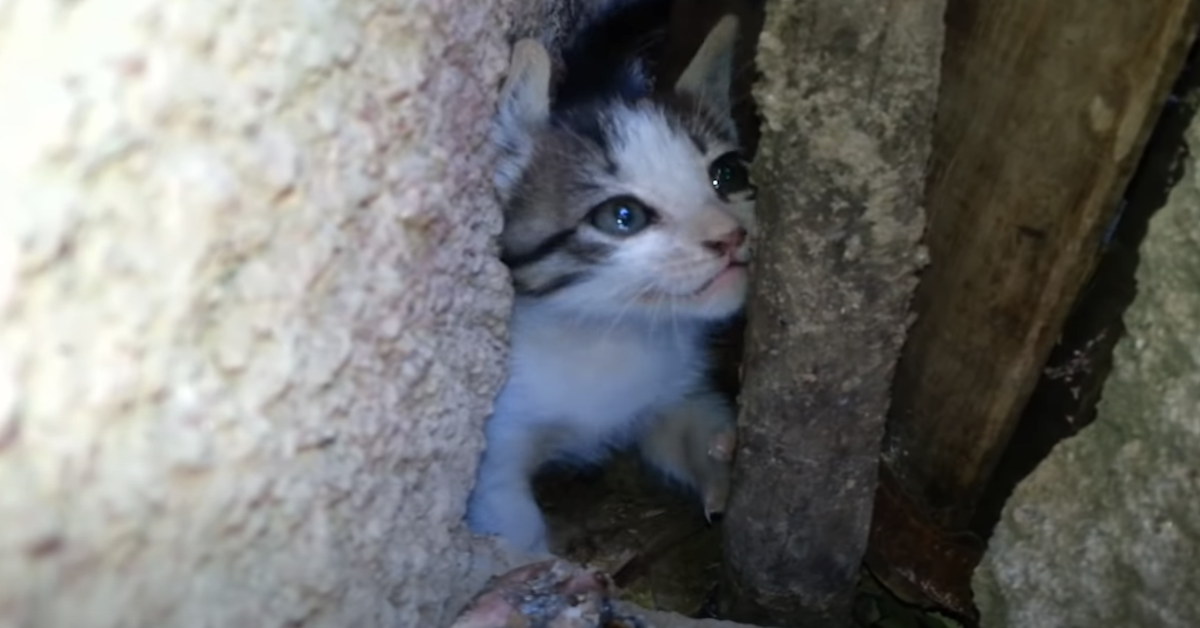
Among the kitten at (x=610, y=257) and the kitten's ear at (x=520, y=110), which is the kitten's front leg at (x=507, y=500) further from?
the kitten's ear at (x=520, y=110)

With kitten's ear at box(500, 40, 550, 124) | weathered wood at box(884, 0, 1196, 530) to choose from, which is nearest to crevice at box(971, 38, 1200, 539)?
weathered wood at box(884, 0, 1196, 530)

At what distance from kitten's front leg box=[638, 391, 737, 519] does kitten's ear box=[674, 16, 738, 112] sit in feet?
1.55

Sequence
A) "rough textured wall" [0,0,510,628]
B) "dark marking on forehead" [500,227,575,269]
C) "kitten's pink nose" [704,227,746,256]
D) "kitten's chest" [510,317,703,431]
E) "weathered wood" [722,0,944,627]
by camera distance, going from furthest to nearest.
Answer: "kitten's chest" [510,317,703,431], "dark marking on forehead" [500,227,575,269], "kitten's pink nose" [704,227,746,256], "weathered wood" [722,0,944,627], "rough textured wall" [0,0,510,628]

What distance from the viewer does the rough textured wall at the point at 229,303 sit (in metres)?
0.68

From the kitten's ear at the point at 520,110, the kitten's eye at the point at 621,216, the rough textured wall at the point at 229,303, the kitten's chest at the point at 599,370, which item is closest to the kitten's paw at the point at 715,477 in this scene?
Result: the kitten's chest at the point at 599,370

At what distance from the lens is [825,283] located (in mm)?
1252

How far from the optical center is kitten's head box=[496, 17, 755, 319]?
58.1 inches

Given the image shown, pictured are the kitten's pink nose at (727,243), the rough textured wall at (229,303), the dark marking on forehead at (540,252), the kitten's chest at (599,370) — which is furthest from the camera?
the kitten's chest at (599,370)

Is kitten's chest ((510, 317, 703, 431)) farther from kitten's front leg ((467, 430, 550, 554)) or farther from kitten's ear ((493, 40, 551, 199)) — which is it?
kitten's ear ((493, 40, 551, 199))

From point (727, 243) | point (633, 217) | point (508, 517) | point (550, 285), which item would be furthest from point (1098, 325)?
point (508, 517)

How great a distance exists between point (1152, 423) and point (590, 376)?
79 centimetres

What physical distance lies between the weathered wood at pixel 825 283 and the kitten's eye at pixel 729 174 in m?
0.29

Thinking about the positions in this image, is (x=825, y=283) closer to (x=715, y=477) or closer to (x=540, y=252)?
(x=540, y=252)

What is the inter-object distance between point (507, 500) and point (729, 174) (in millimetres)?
537
